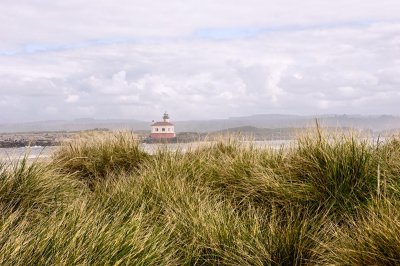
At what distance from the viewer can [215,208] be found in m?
6.45

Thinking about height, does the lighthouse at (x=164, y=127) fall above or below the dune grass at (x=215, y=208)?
above

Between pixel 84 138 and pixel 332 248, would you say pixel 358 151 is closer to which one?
pixel 332 248

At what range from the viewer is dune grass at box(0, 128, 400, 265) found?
14.1 ft

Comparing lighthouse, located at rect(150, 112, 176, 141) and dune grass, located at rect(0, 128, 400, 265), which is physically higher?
lighthouse, located at rect(150, 112, 176, 141)

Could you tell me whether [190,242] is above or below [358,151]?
below

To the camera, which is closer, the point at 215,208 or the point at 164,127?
the point at 215,208

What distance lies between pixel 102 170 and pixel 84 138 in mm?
1921

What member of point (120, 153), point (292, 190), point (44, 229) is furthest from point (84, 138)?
point (44, 229)

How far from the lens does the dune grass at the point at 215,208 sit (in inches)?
169

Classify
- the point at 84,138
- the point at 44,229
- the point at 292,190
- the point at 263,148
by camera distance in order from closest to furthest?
the point at 44,229 → the point at 292,190 → the point at 263,148 → the point at 84,138

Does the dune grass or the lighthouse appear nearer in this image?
the dune grass

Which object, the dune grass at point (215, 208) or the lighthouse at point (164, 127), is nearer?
the dune grass at point (215, 208)

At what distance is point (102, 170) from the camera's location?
1010cm

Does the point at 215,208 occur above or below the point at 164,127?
below
